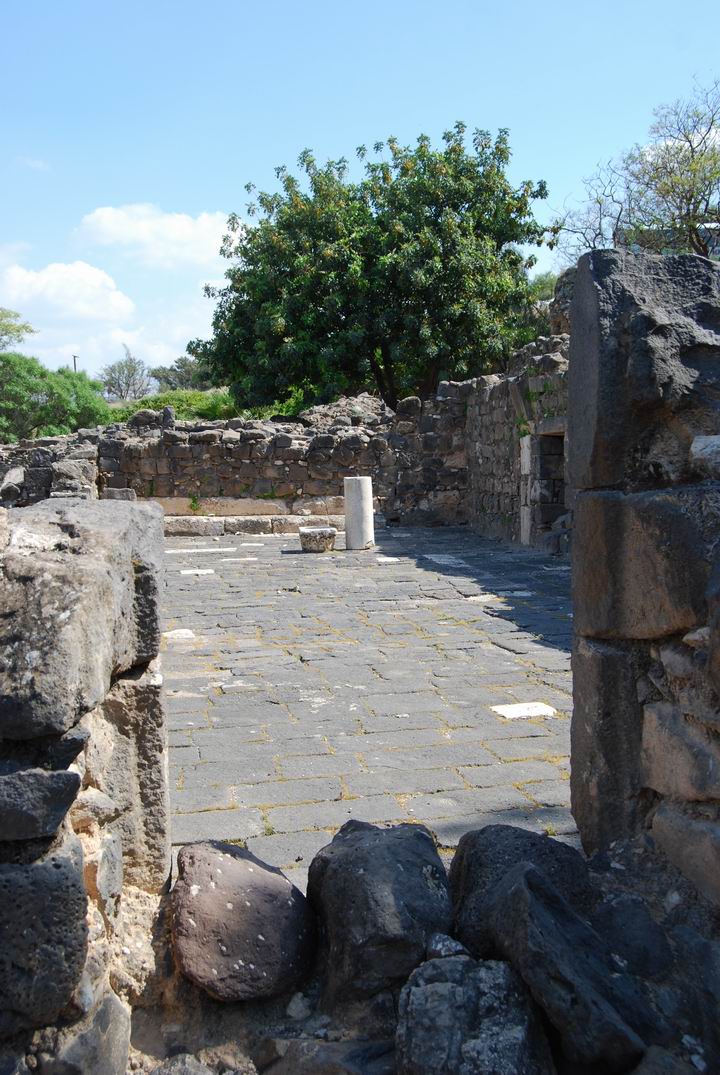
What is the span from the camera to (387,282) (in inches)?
936

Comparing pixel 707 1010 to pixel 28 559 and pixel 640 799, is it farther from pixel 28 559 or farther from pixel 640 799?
pixel 28 559

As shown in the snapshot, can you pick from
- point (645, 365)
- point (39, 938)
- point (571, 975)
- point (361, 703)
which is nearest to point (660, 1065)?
point (571, 975)

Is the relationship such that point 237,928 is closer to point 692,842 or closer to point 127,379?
point 692,842

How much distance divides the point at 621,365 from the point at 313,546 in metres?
10.6

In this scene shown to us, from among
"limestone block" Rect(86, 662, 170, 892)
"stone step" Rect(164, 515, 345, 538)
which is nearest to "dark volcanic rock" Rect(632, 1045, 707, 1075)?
"limestone block" Rect(86, 662, 170, 892)

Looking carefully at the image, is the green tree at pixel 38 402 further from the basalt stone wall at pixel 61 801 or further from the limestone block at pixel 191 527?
the basalt stone wall at pixel 61 801

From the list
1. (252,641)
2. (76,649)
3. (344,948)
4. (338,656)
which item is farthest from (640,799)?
(252,641)

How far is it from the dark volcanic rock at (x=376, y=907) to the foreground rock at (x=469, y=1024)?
0.16m

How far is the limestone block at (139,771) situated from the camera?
94.5 inches

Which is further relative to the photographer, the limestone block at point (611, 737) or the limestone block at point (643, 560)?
the limestone block at point (611, 737)

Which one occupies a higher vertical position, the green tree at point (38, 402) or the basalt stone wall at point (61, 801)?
A: the green tree at point (38, 402)

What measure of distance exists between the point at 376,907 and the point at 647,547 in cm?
121

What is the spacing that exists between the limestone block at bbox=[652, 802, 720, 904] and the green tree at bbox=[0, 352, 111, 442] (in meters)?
38.3

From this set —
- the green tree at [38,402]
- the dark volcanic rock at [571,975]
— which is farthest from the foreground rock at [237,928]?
the green tree at [38,402]
